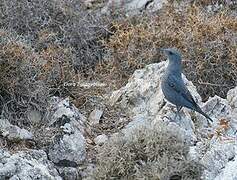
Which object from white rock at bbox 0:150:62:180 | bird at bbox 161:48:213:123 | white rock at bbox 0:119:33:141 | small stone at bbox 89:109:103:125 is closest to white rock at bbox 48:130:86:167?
white rock at bbox 0:150:62:180

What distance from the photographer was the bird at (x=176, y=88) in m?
6.34

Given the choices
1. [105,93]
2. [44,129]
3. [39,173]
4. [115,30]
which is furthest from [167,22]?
[39,173]

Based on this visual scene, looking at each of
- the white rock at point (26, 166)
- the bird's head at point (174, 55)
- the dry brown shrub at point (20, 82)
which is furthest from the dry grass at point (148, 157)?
the dry brown shrub at point (20, 82)

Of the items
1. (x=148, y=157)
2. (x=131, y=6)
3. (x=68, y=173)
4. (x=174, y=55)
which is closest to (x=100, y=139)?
(x=68, y=173)

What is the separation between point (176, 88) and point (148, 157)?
1.10m

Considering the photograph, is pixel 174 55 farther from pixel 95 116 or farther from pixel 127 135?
pixel 127 135

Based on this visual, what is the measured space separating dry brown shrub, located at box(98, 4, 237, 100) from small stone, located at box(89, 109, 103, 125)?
150 cm

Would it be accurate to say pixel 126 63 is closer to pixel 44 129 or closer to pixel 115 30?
pixel 115 30

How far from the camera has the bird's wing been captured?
6355 millimetres

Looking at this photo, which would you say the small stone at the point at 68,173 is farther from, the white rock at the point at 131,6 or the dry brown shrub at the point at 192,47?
the white rock at the point at 131,6

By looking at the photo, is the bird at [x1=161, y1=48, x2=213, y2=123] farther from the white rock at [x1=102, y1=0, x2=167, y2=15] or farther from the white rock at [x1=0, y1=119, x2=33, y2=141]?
the white rock at [x1=102, y1=0, x2=167, y2=15]

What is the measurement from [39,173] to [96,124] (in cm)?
134

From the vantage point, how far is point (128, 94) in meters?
7.10

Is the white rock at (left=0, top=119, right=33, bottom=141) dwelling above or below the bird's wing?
above
